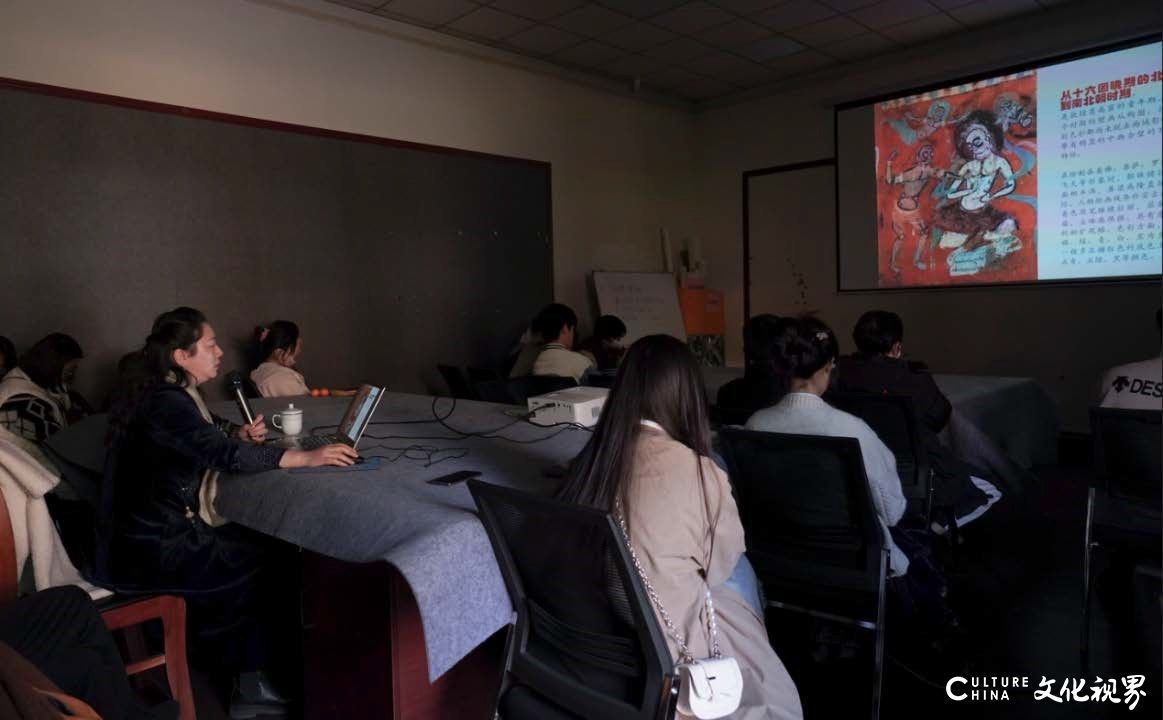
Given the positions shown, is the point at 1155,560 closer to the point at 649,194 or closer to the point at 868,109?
the point at 868,109

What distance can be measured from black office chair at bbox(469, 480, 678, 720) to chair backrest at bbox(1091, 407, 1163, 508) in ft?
5.09

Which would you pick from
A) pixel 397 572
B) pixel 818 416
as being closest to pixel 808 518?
pixel 818 416

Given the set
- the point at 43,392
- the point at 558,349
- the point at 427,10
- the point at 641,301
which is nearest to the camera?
the point at 43,392

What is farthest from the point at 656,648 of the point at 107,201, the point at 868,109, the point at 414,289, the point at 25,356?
the point at 868,109

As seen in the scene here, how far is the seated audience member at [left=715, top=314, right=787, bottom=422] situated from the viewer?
2783 millimetres

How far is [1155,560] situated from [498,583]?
6.62 feet

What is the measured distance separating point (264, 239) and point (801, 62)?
4.22 metres

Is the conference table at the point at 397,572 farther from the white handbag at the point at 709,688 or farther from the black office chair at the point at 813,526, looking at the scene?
the black office chair at the point at 813,526

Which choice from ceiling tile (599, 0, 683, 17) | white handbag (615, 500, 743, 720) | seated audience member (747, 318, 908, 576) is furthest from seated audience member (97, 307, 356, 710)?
ceiling tile (599, 0, 683, 17)

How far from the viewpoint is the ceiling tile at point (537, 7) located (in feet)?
15.1

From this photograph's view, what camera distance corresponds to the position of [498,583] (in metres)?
1.38

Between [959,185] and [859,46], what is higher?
[859,46]

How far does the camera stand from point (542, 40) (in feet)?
17.3

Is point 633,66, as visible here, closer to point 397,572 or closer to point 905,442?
point 905,442
